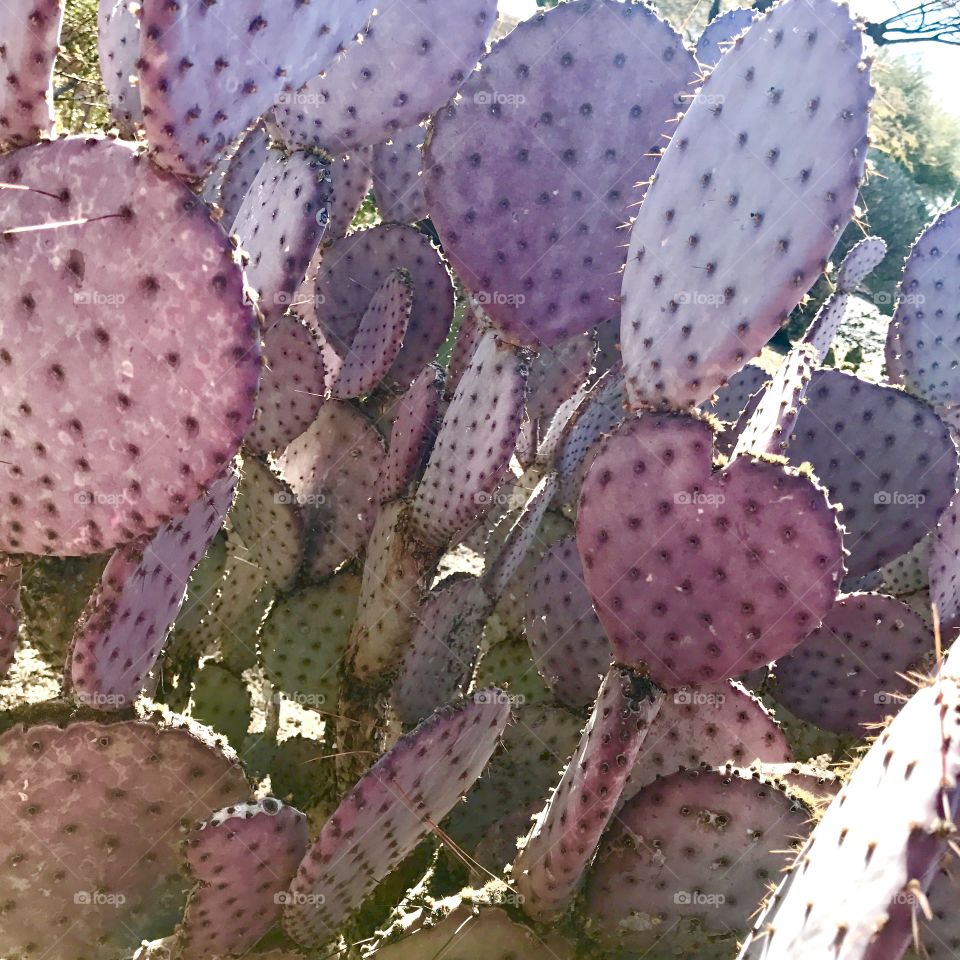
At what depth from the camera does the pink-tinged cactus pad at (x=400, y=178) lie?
11.1 feet

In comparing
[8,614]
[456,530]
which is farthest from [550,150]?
[8,614]

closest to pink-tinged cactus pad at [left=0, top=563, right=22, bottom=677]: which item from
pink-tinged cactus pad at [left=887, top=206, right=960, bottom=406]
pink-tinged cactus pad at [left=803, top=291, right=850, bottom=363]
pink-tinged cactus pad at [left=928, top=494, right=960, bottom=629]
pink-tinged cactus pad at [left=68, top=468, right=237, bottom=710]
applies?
pink-tinged cactus pad at [left=68, top=468, right=237, bottom=710]

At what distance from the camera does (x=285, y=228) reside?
7.38 ft

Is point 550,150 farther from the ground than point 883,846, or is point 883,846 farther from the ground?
point 550,150

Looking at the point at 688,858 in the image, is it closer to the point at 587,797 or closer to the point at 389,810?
the point at 587,797

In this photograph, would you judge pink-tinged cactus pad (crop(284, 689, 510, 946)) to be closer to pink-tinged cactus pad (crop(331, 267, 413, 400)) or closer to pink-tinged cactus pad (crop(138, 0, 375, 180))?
pink-tinged cactus pad (crop(138, 0, 375, 180))

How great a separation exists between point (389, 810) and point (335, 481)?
1435 mm

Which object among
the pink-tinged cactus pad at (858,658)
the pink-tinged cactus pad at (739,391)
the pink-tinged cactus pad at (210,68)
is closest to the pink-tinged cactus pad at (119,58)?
the pink-tinged cactus pad at (210,68)

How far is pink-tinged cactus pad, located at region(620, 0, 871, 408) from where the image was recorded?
1677 millimetres

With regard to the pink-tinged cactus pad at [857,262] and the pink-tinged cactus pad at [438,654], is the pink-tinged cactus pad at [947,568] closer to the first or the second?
the pink-tinged cactus pad at [438,654]

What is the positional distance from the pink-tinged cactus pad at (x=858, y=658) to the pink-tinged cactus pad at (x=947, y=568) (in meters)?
0.09

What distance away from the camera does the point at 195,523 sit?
6.46 ft

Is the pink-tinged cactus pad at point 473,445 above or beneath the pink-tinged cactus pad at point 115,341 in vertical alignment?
beneath

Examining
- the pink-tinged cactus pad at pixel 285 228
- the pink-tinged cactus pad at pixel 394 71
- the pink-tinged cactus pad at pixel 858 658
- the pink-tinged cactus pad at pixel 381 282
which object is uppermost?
the pink-tinged cactus pad at pixel 394 71
